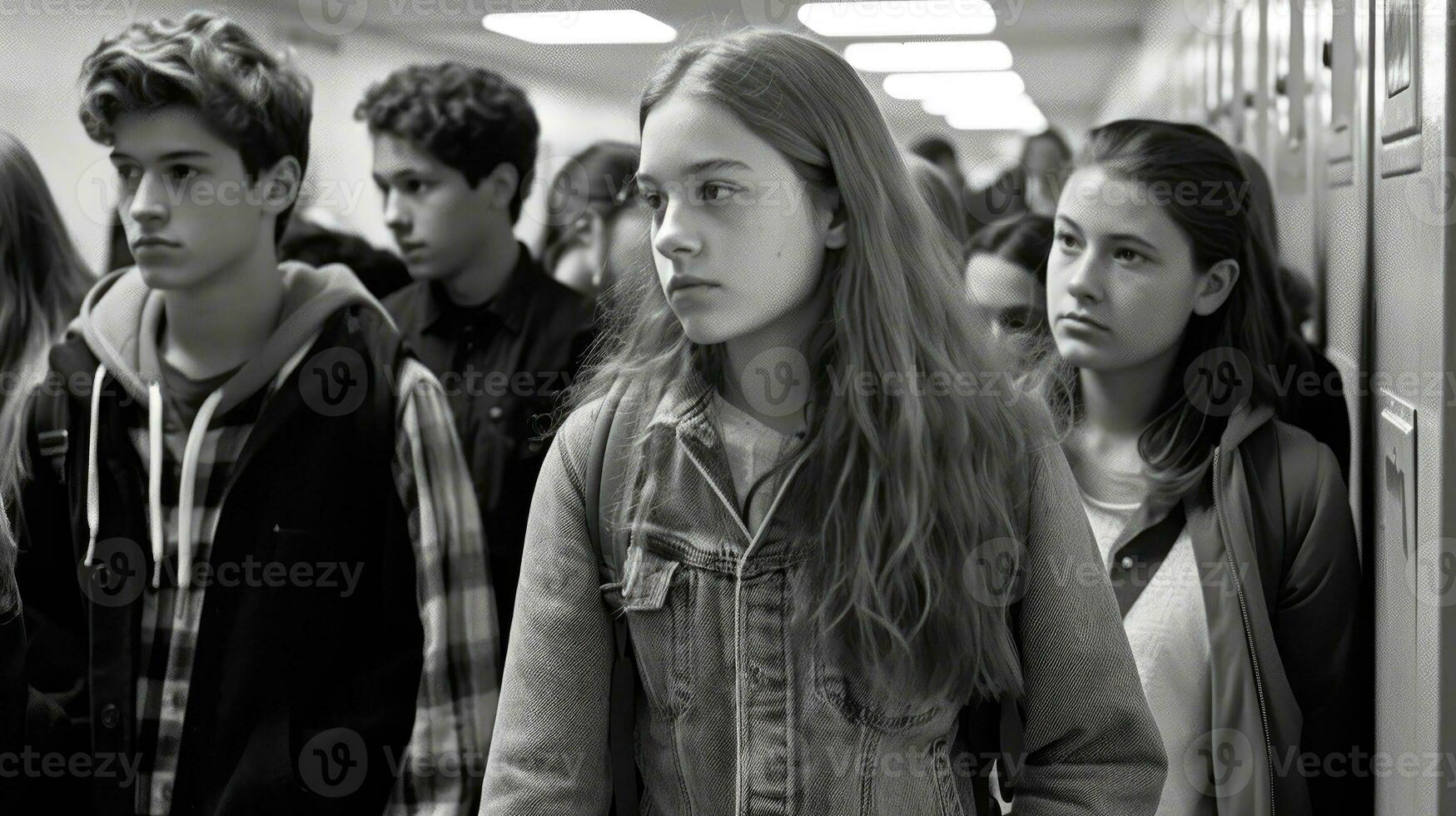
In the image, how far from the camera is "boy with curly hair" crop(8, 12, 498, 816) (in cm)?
243

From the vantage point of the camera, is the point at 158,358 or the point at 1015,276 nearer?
the point at 1015,276

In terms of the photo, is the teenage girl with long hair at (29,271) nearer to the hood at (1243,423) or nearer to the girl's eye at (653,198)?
the girl's eye at (653,198)

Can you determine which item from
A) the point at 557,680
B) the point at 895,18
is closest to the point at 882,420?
the point at 557,680

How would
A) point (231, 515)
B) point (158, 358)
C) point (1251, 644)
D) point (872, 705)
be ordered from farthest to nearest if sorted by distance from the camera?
point (158, 358)
point (231, 515)
point (1251, 644)
point (872, 705)

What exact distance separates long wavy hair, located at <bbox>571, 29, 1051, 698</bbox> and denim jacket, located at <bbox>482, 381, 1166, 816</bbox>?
0.04 m

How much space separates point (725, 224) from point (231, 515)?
130 centimetres

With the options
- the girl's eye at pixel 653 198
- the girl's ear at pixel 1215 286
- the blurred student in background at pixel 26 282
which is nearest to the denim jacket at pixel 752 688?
the girl's eye at pixel 653 198

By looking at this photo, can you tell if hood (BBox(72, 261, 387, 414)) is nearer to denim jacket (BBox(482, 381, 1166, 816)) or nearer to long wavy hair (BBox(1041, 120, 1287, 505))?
denim jacket (BBox(482, 381, 1166, 816))

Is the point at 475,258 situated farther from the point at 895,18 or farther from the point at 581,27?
the point at 895,18

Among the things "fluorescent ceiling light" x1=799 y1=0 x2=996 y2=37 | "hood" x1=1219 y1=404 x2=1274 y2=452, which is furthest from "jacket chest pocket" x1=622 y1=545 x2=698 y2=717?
"fluorescent ceiling light" x1=799 y1=0 x2=996 y2=37

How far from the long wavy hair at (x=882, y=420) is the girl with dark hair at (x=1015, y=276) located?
75 centimetres

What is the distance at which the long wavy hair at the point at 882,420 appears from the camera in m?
1.53

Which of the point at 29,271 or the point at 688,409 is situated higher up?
the point at 29,271

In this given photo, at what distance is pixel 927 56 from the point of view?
8.20 feet
